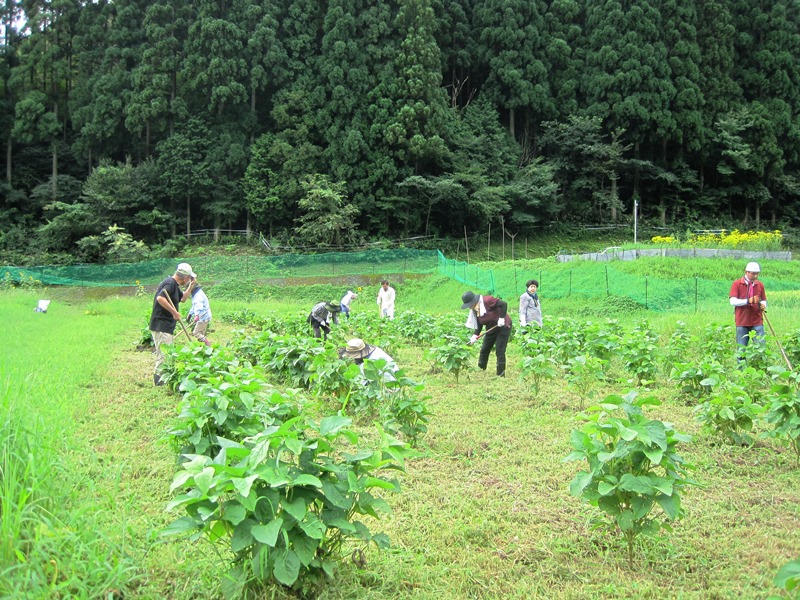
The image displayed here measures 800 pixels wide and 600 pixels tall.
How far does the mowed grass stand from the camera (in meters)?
2.81

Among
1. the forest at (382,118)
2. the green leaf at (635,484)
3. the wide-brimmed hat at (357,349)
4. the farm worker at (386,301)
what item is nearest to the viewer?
the green leaf at (635,484)

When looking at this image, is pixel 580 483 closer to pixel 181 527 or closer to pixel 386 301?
pixel 181 527

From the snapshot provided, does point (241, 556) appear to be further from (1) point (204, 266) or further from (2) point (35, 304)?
(1) point (204, 266)

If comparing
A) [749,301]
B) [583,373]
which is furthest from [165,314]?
[749,301]

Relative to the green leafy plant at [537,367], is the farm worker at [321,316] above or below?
above

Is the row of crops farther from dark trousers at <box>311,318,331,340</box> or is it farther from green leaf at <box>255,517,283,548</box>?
dark trousers at <box>311,318,331,340</box>

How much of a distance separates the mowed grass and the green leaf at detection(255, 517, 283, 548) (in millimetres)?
442

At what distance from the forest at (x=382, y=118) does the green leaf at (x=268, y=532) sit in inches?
1011

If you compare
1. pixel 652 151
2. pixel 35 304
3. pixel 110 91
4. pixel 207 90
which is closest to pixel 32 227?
pixel 110 91

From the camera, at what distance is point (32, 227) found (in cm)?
3125

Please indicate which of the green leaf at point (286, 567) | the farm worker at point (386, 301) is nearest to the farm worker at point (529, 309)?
the farm worker at point (386, 301)

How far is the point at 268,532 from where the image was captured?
238 centimetres

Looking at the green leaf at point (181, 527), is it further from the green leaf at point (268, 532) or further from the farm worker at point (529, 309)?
the farm worker at point (529, 309)

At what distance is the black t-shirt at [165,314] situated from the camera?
7504mm
